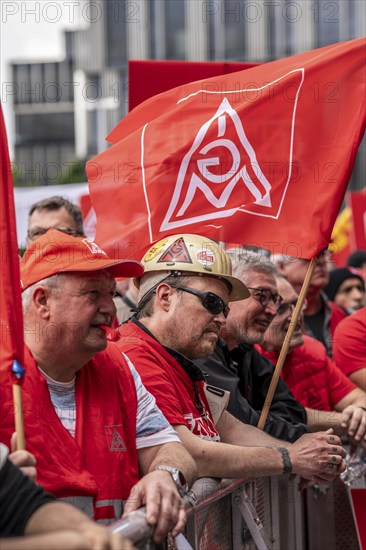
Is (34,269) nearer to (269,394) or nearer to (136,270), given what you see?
(136,270)

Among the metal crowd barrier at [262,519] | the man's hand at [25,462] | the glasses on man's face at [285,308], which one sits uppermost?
the man's hand at [25,462]

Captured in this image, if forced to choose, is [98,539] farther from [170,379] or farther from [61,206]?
[61,206]

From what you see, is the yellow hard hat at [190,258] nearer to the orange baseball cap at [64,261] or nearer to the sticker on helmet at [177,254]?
the sticker on helmet at [177,254]

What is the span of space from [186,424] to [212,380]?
2.80 feet

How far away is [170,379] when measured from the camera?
476cm

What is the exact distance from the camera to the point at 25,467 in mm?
3367

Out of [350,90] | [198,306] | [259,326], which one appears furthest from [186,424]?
[350,90]

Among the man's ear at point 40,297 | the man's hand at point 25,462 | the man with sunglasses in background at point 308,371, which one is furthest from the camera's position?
the man with sunglasses in background at point 308,371

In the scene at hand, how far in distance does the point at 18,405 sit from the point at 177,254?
5.58 feet

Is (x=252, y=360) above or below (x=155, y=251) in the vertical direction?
below

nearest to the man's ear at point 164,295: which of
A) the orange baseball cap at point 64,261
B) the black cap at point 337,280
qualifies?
the orange baseball cap at point 64,261

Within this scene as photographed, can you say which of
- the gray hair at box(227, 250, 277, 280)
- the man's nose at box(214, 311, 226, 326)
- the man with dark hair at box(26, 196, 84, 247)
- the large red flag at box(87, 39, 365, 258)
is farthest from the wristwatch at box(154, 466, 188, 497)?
the man with dark hair at box(26, 196, 84, 247)

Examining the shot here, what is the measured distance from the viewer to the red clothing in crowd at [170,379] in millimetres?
4593

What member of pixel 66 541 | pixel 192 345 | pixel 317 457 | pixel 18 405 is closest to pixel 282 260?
pixel 317 457
